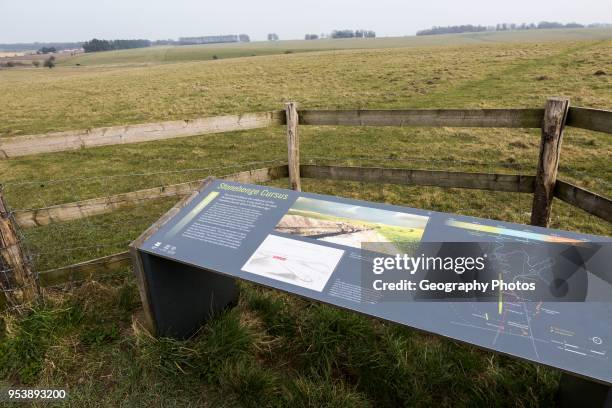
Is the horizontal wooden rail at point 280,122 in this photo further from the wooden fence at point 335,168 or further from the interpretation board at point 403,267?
the interpretation board at point 403,267

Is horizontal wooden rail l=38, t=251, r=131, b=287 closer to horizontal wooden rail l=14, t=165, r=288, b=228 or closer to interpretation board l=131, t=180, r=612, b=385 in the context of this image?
horizontal wooden rail l=14, t=165, r=288, b=228

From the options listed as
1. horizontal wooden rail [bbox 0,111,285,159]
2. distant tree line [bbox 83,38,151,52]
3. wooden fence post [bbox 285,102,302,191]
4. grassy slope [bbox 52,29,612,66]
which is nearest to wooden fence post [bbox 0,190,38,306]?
horizontal wooden rail [bbox 0,111,285,159]

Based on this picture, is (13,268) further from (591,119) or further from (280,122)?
(591,119)

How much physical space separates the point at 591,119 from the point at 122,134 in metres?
4.36

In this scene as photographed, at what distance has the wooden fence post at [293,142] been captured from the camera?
4.75 m

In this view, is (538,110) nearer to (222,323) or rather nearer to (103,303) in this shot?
(222,323)

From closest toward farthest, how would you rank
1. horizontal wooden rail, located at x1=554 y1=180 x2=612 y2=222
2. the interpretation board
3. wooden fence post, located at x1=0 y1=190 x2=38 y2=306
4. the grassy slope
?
1. the interpretation board
2. wooden fence post, located at x1=0 y1=190 x2=38 y2=306
3. horizontal wooden rail, located at x1=554 y1=180 x2=612 y2=222
4. the grassy slope

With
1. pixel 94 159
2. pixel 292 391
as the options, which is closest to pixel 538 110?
pixel 292 391

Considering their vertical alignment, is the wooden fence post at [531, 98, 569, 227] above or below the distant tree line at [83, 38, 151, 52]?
below

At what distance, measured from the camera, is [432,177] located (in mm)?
4887

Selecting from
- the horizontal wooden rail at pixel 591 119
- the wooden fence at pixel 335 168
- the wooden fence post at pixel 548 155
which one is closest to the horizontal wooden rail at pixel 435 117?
the wooden fence at pixel 335 168

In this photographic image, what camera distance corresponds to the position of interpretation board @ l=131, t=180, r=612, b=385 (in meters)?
2.14

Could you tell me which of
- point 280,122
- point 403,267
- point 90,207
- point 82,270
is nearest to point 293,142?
point 280,122

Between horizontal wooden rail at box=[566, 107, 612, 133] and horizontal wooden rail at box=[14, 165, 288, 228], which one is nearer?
horizontal wooden rail at box=[566, 107, 612, 133]
